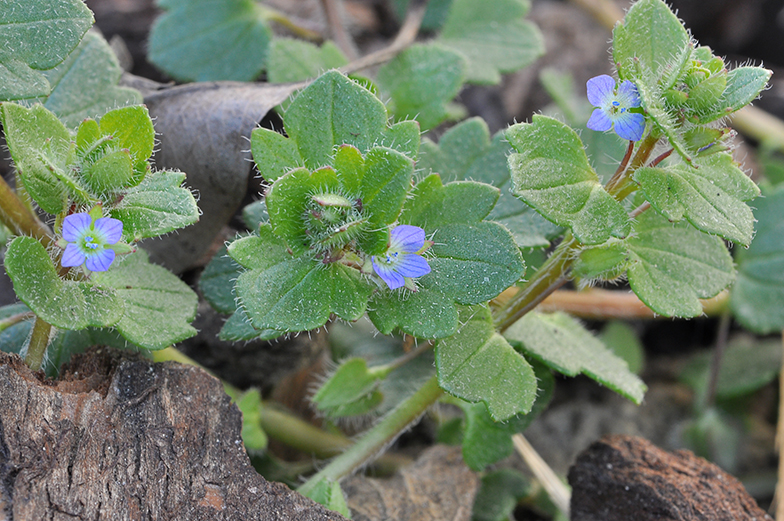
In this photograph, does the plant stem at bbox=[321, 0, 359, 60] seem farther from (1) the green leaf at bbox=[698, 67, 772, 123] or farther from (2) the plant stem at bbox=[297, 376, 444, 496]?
(1) the green leaf at bbox=[698, 67, 772, 123]

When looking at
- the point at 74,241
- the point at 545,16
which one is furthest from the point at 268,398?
the point at 545,16

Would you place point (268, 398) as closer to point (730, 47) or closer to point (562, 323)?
point (562, 323)

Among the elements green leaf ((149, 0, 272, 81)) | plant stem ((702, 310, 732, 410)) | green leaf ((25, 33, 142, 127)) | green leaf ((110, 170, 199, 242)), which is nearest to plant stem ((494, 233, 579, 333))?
green leaf ((110, 170, 199, 242))

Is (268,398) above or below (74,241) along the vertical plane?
below

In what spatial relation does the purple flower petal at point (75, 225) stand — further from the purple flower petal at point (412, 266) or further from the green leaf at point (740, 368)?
the green leaf at point (740, 368)

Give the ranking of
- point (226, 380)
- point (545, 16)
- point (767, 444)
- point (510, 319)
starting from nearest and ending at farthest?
1. point (510, 319)
2. point (226, 380)
3. point (767, 444)
4. point (545, 16)

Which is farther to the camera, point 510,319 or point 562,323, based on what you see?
point 562,323

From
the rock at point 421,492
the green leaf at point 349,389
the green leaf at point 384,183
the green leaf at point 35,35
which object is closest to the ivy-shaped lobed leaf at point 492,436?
the rock at point 421,492
